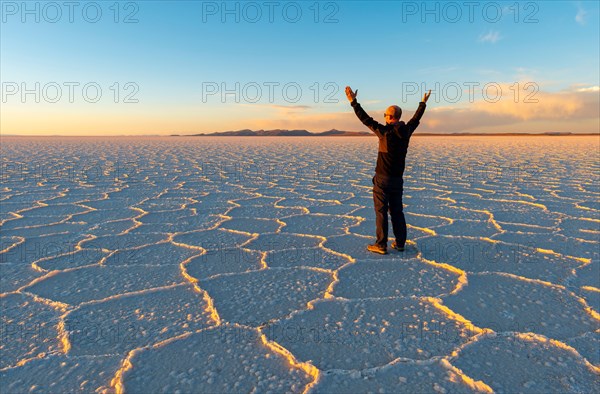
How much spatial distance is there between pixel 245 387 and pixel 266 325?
39cm

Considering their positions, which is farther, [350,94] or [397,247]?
[397,247]

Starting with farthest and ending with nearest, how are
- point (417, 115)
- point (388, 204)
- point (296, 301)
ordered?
1. point (388, 204)
2. point (417, 115)
3. point (296, 301)

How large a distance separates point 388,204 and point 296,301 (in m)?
0.95

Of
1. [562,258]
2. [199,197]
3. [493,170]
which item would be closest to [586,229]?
[562,258]

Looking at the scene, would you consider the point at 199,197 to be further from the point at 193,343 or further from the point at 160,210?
the point at 193,343

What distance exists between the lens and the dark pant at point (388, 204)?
2410 mm

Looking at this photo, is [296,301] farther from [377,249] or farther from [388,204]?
[388,204]

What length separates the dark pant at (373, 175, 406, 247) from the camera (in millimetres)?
2410

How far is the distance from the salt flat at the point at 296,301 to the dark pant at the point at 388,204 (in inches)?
5.5

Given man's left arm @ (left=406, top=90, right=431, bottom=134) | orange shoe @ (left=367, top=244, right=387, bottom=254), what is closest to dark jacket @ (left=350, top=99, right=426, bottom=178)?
man's left arm @ (left=406, top=90, right=431, bottom=134)

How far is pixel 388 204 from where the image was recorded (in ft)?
8.20

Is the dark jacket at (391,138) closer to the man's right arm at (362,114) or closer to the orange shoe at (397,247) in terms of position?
the man's right arm at (362,114)

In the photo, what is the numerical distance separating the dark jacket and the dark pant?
5cm

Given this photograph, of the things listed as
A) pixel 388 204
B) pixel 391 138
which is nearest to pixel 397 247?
pixel 388 204
